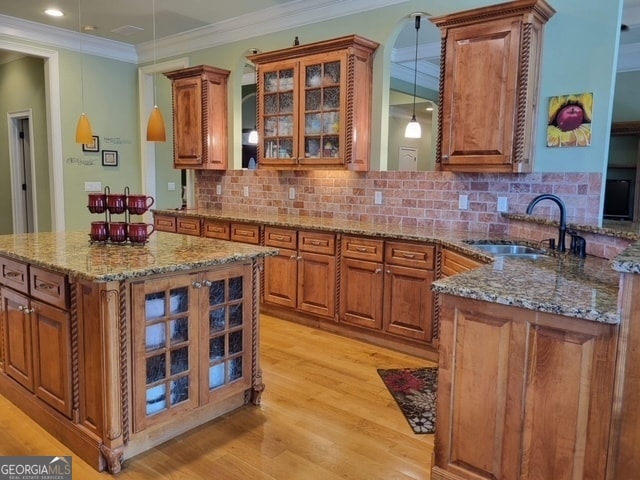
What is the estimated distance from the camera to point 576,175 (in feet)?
10.7

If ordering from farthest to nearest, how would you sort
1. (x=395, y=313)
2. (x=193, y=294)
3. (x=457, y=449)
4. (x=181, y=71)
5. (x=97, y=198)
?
(x=181, y=71) → (x=395, y=313) → (x=97, y=198) → (x=193, y=294) → (x=457, y=449)

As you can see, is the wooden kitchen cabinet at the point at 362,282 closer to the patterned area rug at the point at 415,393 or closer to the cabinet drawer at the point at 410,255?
the cabinet drawer at the point at 410,255

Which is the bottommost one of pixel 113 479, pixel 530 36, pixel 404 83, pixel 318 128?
pixel 113 479

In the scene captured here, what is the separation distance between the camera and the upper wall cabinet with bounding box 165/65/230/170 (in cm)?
510

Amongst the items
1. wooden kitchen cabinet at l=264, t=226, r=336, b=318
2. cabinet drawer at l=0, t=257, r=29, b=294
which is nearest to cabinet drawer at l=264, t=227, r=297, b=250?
wooden kitchen cabinet at l=264, t=226, r=336, b=318

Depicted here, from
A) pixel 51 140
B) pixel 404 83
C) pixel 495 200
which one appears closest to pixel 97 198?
pixel 495 200

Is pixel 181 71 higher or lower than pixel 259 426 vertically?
higher

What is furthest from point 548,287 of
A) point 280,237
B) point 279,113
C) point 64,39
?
point 64,39

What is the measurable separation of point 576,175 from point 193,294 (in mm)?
2616

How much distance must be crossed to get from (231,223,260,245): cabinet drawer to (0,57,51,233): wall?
327 cm

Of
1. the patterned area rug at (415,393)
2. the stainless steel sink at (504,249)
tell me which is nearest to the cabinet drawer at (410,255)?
the stainless steel sink at (504,249)

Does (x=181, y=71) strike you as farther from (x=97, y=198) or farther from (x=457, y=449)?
(x=457, y=449)

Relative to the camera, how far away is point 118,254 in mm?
2389

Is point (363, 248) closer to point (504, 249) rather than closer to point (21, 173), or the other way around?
point (504, 249)
